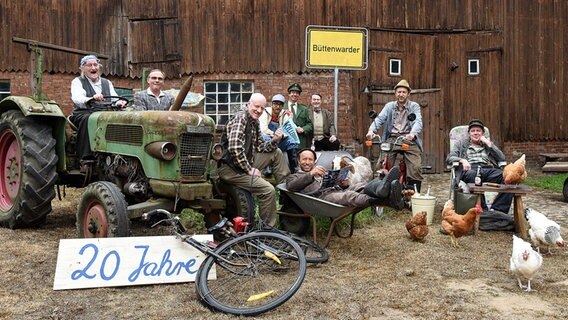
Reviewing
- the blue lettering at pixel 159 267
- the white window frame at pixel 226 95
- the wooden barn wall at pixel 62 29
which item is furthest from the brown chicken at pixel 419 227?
the wooden barn wall at pixel 62 29

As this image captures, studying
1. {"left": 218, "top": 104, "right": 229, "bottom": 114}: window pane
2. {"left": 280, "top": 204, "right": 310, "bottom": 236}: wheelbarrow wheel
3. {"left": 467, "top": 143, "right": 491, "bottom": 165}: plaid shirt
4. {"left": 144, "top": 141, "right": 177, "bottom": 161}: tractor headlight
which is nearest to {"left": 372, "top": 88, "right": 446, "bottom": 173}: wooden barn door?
{"left": 218, "top": 104, "right": 229, "bottom": 114}: window pane

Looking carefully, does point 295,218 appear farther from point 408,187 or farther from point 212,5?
point 212,5

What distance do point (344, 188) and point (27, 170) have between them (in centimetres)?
339

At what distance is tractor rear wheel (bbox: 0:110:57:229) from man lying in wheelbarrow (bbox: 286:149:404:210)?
8.38 ft

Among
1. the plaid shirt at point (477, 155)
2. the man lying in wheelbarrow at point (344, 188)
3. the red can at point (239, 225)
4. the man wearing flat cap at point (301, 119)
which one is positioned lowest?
the red can at point (239, 225)

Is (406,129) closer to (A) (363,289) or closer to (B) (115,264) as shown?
(A) (363,289)

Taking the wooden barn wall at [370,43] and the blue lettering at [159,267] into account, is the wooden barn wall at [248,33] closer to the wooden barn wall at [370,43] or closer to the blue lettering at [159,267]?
the wooden barn wall at [370,43]

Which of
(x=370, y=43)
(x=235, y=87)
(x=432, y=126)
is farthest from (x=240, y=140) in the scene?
(x=432, y=126)

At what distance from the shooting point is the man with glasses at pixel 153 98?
594 cm

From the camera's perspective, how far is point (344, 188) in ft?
20.4

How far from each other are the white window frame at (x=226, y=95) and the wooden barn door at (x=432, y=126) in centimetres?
405

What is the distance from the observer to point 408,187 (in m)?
7.55

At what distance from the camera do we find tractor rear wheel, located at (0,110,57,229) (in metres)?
5.80

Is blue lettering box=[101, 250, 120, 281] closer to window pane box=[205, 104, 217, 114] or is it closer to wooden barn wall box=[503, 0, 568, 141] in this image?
window pane box=[205, 104, 217, 114]
